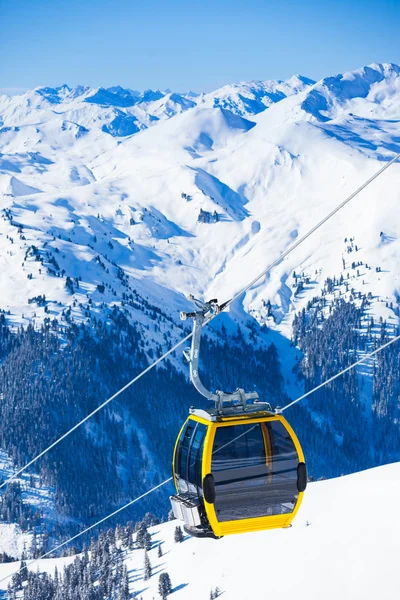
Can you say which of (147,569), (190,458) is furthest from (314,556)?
(190,458)

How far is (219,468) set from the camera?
86.8 ft

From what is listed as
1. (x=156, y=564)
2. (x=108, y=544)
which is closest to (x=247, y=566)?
(x=156, y=564)

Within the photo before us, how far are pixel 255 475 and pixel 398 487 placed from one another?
302 feet

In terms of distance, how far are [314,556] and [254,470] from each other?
78.1 m

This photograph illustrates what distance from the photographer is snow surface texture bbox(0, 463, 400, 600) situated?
3592 inches

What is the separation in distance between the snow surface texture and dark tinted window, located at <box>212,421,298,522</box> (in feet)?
204

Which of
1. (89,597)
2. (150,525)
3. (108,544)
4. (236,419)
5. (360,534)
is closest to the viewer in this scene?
(236,419)

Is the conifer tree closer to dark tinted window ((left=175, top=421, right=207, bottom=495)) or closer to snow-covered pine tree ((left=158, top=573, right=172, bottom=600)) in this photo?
snow-covered pine tree ((left=158, top=573, right=172, bottom=600))

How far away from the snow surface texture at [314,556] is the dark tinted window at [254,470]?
62084 mm

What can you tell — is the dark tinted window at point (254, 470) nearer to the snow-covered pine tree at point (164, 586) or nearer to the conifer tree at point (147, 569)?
the snow-covered pine tree at point (164, 586)

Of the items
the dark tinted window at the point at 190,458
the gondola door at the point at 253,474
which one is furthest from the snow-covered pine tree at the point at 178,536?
the gondola door at the point at 253,474

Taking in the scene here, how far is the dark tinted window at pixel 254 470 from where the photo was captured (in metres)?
26.5

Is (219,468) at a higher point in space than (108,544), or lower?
higher

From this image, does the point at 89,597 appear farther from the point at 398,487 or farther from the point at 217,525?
the point at 217,525
